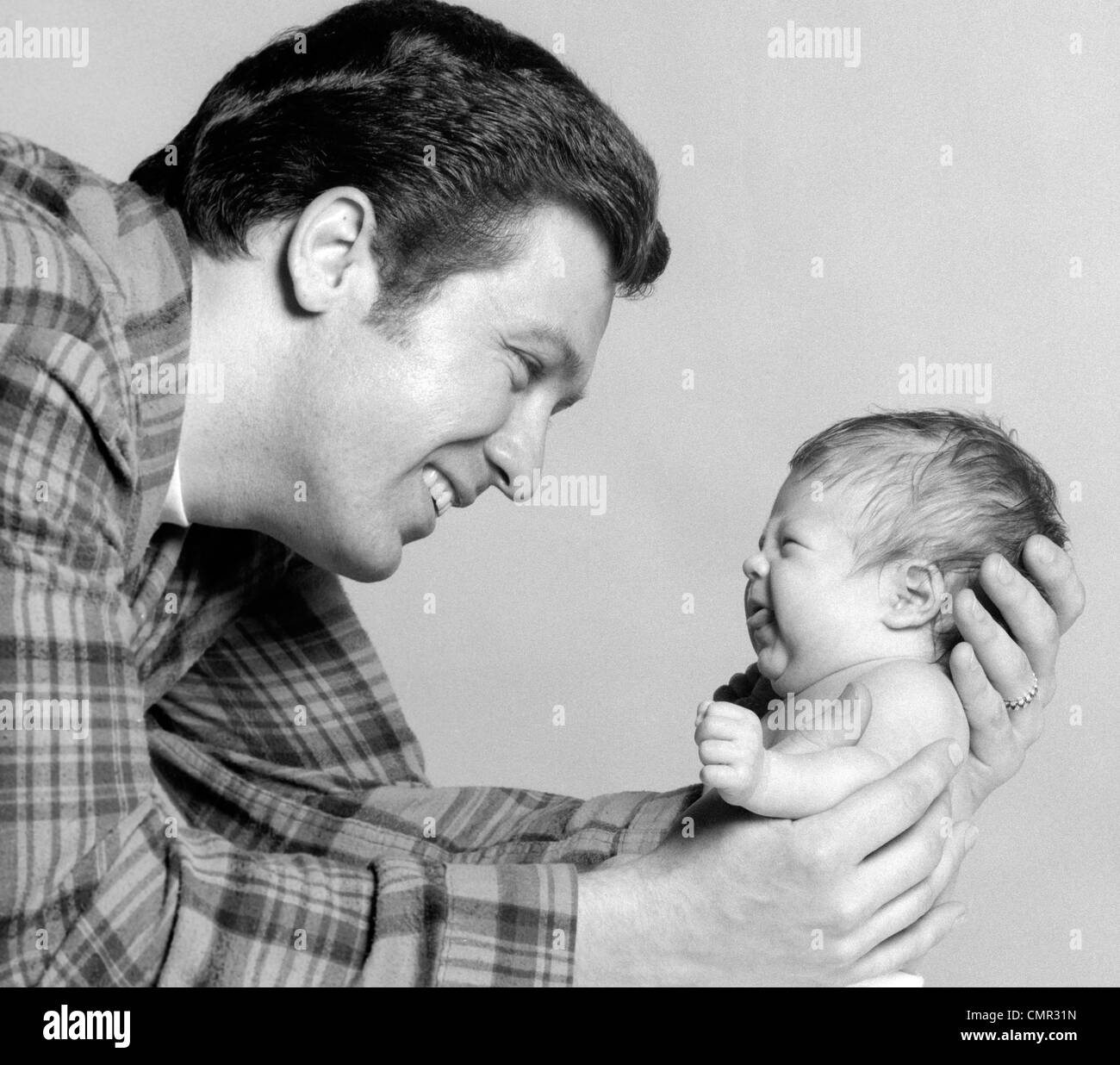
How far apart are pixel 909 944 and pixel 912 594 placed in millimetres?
464

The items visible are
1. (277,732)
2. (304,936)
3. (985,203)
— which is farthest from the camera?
(985,203)

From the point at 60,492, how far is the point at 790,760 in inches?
31.4

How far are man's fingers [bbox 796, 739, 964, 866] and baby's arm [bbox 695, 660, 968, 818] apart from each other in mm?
29

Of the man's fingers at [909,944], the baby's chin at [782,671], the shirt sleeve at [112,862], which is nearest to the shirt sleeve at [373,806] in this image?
the shirt sleeve at [112,862]

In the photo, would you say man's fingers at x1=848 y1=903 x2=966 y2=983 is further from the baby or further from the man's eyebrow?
the man's eyebrow

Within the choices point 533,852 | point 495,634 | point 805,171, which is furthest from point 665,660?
point 533,852

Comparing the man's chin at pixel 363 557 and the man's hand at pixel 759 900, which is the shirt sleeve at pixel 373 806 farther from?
the man's chin at pixel 363 557

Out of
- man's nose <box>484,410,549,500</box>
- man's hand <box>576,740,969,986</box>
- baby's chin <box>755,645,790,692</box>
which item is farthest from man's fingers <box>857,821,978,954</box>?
man's nose <box>484,410,549,500</box>

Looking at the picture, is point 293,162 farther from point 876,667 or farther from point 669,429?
point 669,429

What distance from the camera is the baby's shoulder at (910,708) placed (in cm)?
191

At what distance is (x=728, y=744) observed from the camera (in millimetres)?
1570

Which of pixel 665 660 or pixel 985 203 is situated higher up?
pixel 985 203

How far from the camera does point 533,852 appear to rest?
6.78 ft

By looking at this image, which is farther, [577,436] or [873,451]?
[577,436]
